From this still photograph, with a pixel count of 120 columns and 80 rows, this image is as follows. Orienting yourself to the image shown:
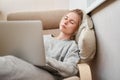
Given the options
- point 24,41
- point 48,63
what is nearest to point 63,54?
point 48,63

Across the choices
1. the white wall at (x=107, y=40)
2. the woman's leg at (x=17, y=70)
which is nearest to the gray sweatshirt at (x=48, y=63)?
the woman's leg at (x=17, y=70)

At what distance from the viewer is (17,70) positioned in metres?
0.83

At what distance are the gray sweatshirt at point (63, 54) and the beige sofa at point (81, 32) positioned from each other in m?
0.05

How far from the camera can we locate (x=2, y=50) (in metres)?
0.92

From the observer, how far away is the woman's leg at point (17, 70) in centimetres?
79

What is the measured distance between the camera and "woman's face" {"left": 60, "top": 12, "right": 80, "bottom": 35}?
5.35ft

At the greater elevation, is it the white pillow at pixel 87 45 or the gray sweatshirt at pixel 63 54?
the white pillow at pixel 87 45

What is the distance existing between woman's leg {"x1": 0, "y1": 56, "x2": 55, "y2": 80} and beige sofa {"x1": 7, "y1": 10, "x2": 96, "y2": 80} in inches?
9.1

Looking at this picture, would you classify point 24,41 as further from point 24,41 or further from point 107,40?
point 107,40

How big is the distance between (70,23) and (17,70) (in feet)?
2.90

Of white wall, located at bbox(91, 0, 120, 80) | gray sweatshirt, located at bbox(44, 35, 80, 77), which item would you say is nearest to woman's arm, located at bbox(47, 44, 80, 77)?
gray sweatshirt, located at bbox(44, 35, 80, 77)

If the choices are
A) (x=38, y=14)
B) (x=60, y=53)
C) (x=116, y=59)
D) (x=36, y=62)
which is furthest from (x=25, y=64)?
(x=38, y=14)

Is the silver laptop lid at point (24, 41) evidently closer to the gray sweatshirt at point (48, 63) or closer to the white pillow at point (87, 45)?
the gray sweatshirt at point (48, 63)

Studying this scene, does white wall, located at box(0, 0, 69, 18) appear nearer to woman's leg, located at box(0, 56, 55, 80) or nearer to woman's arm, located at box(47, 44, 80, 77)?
woman's arm, located at box(47, 44, 80, 77)
